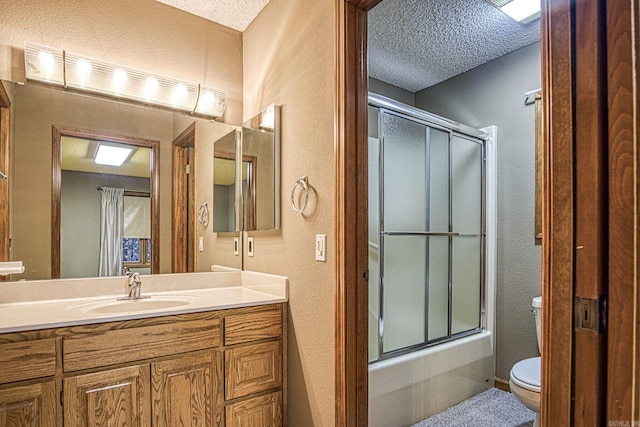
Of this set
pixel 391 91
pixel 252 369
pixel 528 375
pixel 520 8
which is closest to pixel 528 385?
pixel 528 375

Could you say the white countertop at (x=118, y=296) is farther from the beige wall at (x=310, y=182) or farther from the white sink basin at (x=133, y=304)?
the beige wall at (x=310, y=182)

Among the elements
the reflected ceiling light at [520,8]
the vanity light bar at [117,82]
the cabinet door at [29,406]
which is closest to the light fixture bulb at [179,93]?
the vanity light bar at [117,82]

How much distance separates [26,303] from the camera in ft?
5.59

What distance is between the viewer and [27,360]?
4.23ft

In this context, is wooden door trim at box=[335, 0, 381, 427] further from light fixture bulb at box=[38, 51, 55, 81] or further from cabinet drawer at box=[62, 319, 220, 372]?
light fixture bulb at box=[38, 51, 55, 81]

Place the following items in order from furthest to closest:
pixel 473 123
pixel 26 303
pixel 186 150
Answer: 1. pixel 473 123
2. pixel 186 150
3. pixel 26 303

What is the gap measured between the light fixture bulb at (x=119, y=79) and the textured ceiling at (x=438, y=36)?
1.50m

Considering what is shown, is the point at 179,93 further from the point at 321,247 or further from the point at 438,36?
the point at 438,36

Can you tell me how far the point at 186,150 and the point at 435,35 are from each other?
6.00ft

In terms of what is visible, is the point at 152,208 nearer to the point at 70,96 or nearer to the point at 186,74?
the point at 70,96

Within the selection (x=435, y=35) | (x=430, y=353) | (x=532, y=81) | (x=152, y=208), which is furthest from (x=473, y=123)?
(x=152, y=208)

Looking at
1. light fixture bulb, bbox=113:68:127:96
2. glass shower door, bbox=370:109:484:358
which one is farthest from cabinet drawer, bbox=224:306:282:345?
light fixture bulb, bbox=113:68:127:96

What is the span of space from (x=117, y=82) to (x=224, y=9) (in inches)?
29.6

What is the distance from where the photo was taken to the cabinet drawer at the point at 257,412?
1670mm
